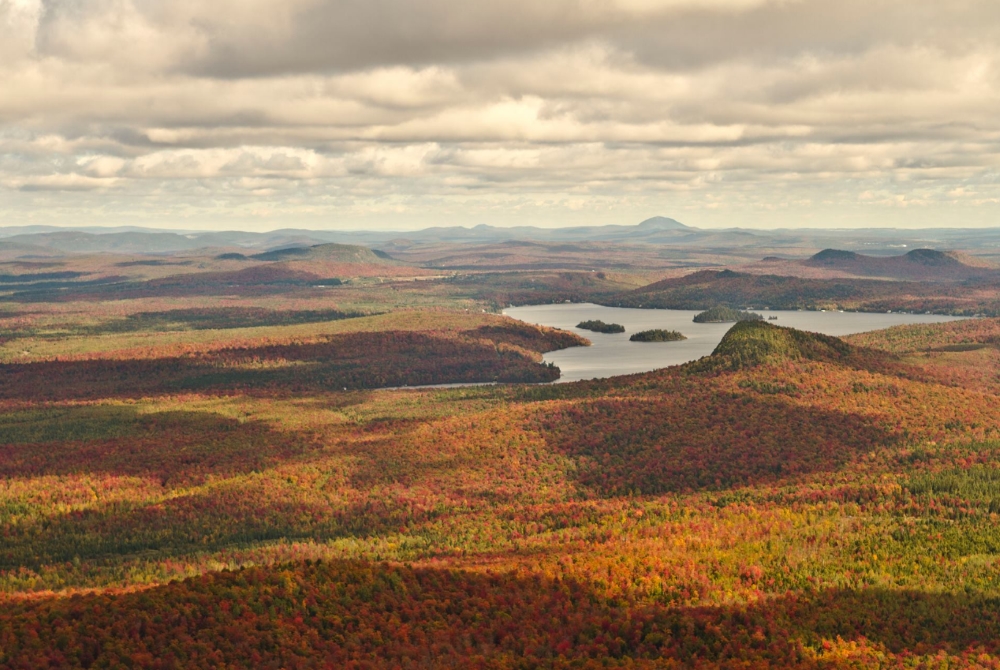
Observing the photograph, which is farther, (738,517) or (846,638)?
(738,517)

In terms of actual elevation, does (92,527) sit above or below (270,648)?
below

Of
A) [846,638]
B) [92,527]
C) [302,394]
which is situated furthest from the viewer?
[302,394]

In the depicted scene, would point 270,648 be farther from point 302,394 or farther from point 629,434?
point 302,394

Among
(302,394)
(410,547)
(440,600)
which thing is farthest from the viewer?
(302,394)

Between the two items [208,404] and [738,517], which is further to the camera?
[208,404]

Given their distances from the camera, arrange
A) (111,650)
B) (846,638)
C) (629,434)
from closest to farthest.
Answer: (111,650) → (846,638) → (629,434)

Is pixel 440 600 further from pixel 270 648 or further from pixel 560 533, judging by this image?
pixel 560 533

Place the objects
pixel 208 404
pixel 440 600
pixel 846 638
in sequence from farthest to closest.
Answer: pixel 208 404 < pixel 440 600 < pixel 846 638

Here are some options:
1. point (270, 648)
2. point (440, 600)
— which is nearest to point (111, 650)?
point (270, 648)

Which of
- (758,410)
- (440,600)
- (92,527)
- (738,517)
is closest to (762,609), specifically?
(440,600)
